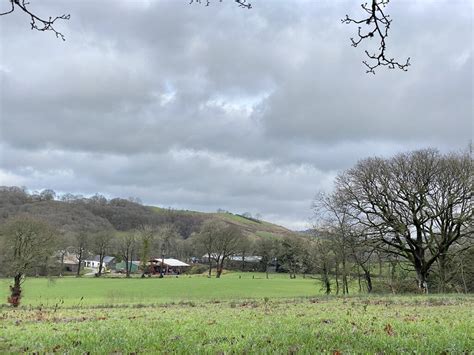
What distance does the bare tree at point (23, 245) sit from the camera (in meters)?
35.1

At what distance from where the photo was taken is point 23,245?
3831 cm

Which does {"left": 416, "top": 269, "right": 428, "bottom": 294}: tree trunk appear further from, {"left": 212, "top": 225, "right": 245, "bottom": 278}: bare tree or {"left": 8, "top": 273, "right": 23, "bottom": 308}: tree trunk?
{"left": 212, "top": 225, "right": 245, "bottom": 278}: bare tree

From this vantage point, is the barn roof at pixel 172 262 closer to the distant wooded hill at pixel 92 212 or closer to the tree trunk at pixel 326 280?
the distant wooded hill at pixel 92 212

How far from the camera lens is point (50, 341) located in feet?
27.6

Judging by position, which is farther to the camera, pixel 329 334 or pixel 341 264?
pixel 341 264

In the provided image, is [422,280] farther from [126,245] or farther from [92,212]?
[92,212]

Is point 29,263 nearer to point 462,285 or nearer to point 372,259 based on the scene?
point 372,259

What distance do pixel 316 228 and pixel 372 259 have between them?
6.31 metres

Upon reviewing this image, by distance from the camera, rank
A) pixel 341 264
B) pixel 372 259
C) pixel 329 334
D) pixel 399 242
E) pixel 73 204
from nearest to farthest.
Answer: pixel 329 334 → pixel 399 242 → pixel 372 259 → pixel 341 264 → pixel 73 204

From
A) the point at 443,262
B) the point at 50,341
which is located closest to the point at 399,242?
the point at 443,262

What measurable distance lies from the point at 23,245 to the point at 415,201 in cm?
3343

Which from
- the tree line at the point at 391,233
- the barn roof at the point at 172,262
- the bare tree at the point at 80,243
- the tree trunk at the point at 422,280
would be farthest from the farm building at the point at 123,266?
the tree trunk at the point at 422,280

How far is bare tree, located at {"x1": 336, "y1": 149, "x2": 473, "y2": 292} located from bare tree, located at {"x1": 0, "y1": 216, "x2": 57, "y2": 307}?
2660cm

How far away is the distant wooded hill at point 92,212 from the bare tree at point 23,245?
36.7m
